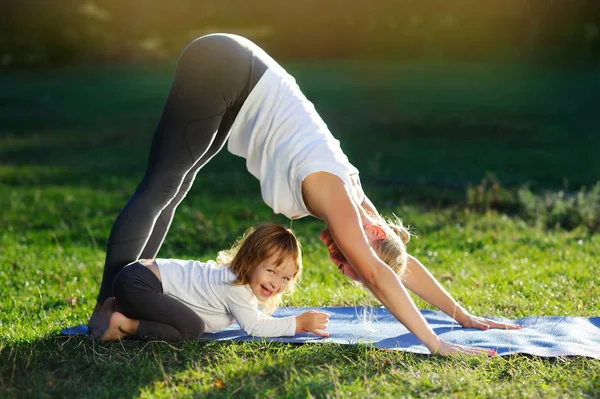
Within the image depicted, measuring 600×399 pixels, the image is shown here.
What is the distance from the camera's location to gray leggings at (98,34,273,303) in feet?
13.3

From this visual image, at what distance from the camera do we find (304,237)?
26.7 ft

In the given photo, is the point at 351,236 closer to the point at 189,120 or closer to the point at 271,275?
the point at 271,275

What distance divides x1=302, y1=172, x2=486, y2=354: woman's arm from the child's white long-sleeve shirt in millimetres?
729

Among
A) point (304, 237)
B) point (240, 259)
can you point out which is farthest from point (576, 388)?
point (304, 237)

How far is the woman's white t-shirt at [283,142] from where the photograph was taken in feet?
12.6

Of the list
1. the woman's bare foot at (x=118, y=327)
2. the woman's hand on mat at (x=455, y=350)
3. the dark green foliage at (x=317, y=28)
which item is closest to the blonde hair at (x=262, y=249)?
the woman's bare foot at (x=118, y=327)

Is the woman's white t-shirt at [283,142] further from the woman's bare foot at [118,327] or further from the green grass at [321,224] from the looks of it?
the woman's bare foot at [118,327]

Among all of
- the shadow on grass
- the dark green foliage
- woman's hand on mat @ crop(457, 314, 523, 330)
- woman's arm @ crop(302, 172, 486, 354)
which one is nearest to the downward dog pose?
woman's arm @ crop(302, 172, 486, 354)

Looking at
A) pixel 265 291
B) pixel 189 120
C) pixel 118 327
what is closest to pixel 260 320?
pixel 265 291

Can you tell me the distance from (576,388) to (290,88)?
211cm

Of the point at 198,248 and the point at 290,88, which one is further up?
the point at 290,88

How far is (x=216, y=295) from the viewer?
4.28 metres

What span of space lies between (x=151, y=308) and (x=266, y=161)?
1035mm

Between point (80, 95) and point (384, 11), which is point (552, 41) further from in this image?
point (80, 95)
